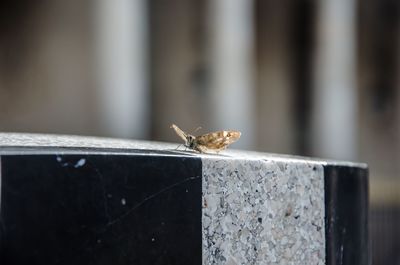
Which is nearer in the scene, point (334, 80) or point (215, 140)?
point (215, 140)

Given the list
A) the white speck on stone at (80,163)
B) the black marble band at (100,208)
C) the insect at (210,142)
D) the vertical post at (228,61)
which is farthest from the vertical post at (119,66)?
the white speck on stone at (80,163)

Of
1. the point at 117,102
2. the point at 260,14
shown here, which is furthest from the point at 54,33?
the point at 260,14

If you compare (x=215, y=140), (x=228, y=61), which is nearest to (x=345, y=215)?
(x=215, y=140)

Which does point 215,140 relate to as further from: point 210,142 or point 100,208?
point 100,208

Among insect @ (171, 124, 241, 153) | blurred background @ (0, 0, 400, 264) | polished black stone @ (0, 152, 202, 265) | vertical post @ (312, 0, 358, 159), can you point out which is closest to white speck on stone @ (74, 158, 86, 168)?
polished black stone @ (0, 152, 202, 265)

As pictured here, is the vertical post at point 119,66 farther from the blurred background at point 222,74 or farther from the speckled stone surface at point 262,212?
the speckled stone surface at point 262,212
